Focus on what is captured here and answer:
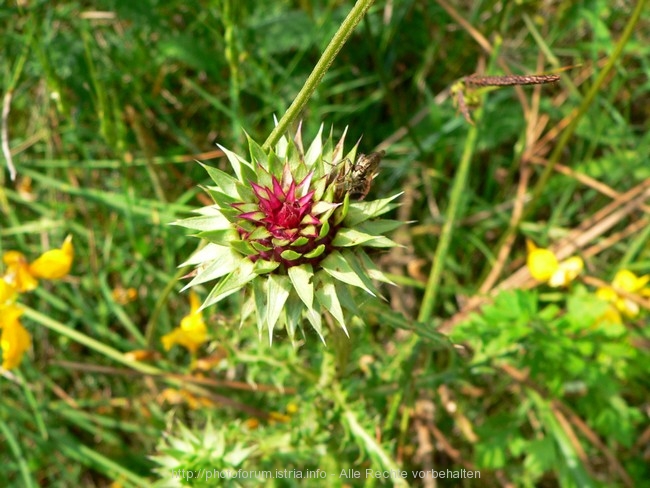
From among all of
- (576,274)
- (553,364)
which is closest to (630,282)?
(576,274)

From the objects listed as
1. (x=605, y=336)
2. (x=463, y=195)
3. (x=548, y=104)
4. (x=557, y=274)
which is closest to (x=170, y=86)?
(x=463, y=195)

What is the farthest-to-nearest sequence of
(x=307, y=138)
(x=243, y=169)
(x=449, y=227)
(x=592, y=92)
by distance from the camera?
(x=307, y=138) → (x=449, y=227) → (x=592, y=92) → (x=243, y=169)

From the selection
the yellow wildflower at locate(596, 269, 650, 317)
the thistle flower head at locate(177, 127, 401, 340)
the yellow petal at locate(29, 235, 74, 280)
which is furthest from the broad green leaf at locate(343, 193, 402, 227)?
the yellow wildflower at locate(596, 269, 650, 317)

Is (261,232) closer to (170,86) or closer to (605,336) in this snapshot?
(605,336)

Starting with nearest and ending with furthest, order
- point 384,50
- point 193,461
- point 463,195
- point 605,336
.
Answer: point 193,461 < point 605,336 < point 463,195 < point 384,50

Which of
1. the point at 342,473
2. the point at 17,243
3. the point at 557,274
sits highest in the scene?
the point at 17,243

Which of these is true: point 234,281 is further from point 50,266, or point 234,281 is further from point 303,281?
point 50,266
